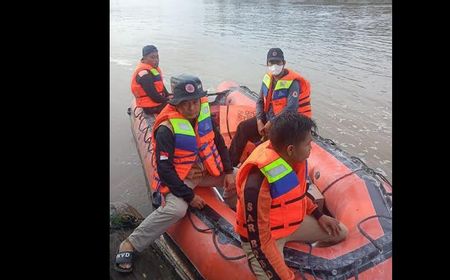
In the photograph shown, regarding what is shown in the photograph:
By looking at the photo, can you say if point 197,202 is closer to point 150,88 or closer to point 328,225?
point 328,225

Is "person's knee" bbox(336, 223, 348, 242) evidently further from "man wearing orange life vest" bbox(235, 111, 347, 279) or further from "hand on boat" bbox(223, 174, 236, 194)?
"hand on boat" bbox(223, 174, 236, 194)

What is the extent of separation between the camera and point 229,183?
115 inches

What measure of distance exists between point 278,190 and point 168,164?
862 millimetres

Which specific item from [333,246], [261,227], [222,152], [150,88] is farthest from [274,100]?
[261,227]

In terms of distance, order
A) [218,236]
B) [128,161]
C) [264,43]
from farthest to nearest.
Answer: [264,43], [128,161], [218,236]

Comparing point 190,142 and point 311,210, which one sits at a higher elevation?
point 190,142

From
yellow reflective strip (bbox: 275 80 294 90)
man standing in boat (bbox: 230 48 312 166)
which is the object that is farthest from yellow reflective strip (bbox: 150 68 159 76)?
yellow reflective strip (bbox: 275 80 294 90)

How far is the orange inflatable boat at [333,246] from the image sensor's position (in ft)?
7.07

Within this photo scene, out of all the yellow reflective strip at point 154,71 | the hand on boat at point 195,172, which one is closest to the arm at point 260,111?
the hand on boat at point 195,172

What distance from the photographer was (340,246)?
2.31 meters
